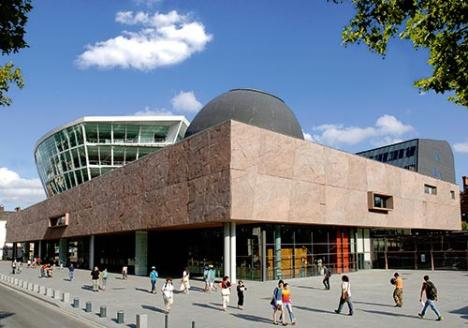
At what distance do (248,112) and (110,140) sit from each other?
41.9m

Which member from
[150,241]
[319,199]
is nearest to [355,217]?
[319,199]

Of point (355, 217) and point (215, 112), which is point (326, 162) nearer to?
point (355, 217)

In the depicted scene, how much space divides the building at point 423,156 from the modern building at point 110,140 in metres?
48.4

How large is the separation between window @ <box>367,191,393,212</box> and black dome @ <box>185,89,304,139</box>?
9287mm

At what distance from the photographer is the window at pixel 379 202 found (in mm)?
45125

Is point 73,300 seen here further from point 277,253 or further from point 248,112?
point 248,112

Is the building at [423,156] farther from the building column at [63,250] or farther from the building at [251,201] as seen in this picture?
the building column at [63,250]

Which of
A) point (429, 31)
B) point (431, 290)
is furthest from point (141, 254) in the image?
point (429, 31)

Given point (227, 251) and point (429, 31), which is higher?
point (429, 31)

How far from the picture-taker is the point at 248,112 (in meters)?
43.2

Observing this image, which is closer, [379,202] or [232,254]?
[232,254]

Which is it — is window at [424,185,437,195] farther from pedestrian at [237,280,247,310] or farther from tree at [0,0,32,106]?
tree at [0,0,32,106]

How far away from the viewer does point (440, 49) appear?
38.4 ft

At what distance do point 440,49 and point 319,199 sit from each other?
91.3ft
